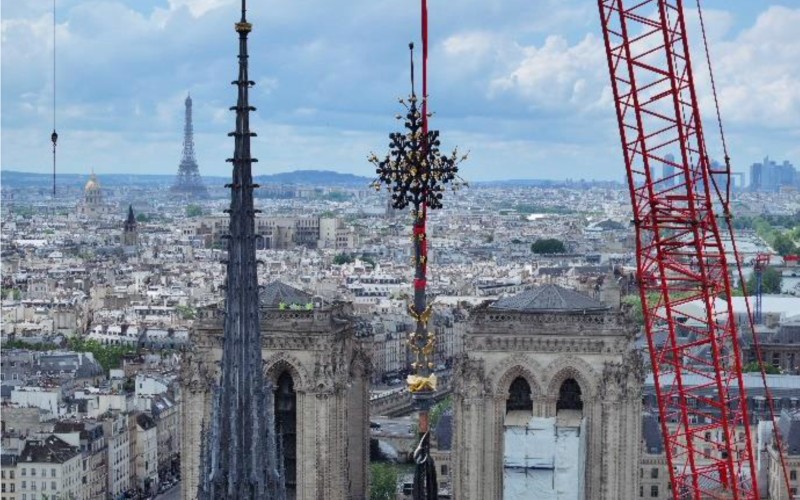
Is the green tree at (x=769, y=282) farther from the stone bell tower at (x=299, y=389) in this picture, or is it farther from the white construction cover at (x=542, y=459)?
the stone bell tower at (x=299, y=389)

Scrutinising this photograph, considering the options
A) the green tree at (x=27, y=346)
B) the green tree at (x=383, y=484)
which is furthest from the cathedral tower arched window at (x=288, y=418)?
the green tree at (x=27, y=346)

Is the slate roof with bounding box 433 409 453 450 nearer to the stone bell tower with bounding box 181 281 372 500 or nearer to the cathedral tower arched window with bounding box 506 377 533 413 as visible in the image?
the stone bell tower with bounding box 181 281 372 500

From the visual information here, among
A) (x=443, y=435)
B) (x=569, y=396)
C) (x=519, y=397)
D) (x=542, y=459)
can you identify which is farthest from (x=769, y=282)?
(x=542, y=459)

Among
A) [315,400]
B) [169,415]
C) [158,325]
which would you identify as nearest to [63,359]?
[169,415]

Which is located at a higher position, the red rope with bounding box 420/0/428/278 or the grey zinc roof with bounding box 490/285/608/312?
the red rope with bounding box 420/0/428/278

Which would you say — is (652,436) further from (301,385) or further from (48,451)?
(301,385)

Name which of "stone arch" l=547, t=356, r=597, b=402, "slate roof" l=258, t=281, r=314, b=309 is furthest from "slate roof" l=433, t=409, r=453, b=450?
"stone arch" l=547, t=356, r=597, b=402
